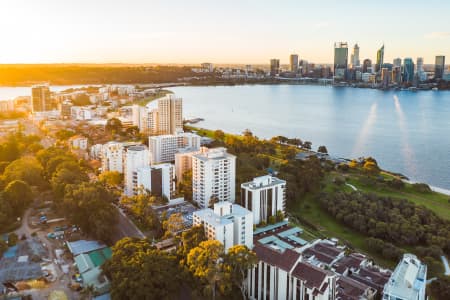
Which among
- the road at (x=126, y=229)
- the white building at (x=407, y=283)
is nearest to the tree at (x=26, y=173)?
the road at (x=126, y=229)

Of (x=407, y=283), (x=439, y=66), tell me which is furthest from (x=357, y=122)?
(x=439, y=66)

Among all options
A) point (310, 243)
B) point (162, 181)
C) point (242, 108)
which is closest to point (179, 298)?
point (310, 243)

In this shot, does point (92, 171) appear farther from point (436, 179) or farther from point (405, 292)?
point (436, 179)

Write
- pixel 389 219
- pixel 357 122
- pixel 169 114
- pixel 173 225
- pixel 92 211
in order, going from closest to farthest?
1. pixel 173 225
2. pixel 92 211
3. pixel 389 219
4. pixel 169 114
5. pixel 357 122

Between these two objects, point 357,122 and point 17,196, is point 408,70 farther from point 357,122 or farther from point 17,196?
point 17,196

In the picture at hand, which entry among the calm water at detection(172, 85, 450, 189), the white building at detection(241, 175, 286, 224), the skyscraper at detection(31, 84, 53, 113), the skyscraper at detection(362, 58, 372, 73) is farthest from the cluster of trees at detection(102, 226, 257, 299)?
the skyscraper at detection(362, 58, 372, 73)

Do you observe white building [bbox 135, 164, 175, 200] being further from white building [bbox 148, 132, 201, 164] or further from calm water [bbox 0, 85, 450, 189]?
calm water [bbox 0, 85, 450, 189]
